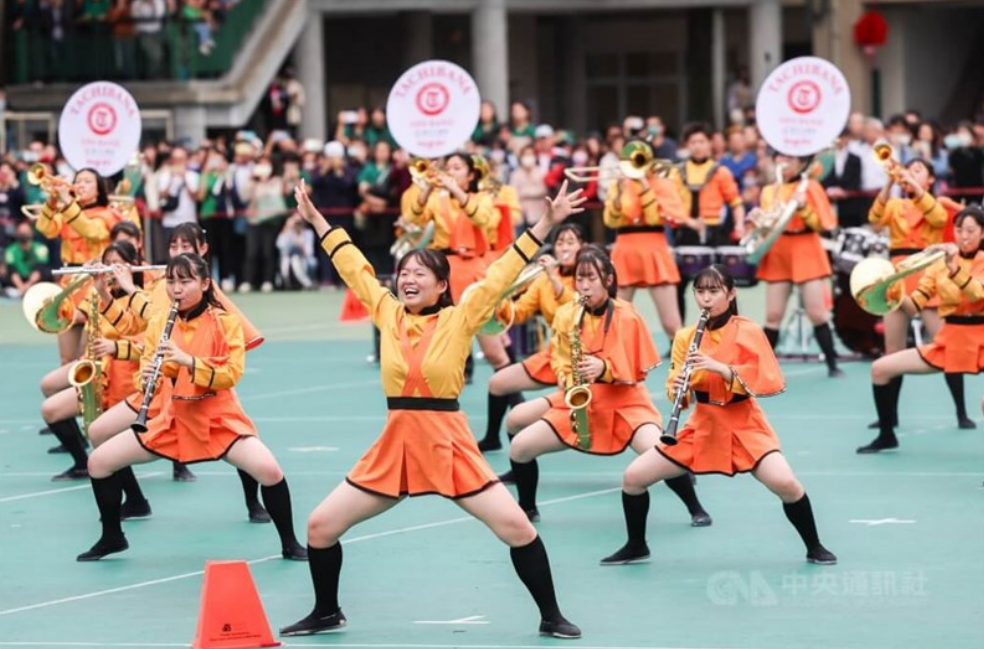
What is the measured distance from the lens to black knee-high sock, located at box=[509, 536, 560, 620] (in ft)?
27.1

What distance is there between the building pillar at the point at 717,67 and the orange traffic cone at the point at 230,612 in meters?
28.7

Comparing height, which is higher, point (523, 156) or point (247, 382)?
point (523, 156)

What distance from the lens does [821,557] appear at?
382 inches

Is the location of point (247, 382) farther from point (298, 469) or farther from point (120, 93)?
point (298, 469)

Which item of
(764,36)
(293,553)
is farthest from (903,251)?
(764,36)

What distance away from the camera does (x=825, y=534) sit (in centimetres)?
1045

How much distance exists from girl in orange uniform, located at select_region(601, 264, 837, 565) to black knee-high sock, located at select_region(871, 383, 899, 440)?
3076 mm

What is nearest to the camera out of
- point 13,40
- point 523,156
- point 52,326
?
point 52,326

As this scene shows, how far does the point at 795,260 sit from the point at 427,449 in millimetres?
8264

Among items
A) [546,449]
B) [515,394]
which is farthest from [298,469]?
[546,449]

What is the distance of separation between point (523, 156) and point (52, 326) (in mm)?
11476

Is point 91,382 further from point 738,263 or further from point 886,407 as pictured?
point 738,263

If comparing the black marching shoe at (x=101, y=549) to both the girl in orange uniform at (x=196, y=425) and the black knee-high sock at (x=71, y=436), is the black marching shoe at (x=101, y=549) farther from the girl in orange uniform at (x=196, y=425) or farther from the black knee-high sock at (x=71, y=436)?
the black knee-high sock at (x=71, y=436)

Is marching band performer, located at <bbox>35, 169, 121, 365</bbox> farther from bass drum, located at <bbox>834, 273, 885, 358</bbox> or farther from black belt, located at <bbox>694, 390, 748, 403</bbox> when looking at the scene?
bass drum, located at <bbox>834, 273, 885, 358</bbox>
